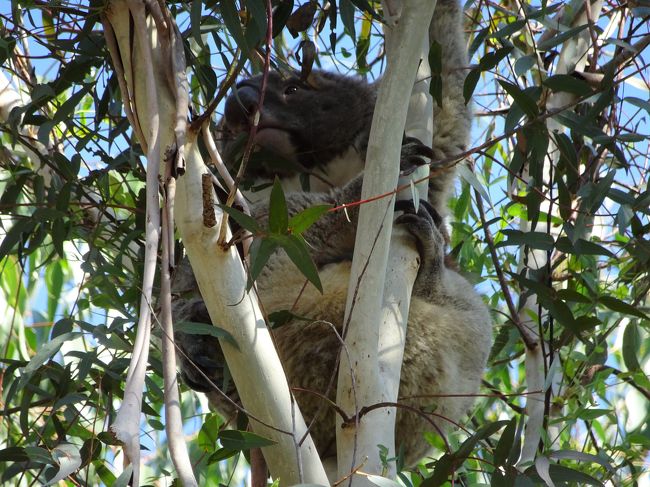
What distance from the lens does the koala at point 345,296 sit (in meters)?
2.28

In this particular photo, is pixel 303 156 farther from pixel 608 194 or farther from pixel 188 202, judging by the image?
pixel 188 202

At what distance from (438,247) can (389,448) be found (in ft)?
2.63

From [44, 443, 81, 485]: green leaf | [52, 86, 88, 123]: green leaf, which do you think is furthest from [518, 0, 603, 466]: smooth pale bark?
[44, 443, 81, 485]: green leaf

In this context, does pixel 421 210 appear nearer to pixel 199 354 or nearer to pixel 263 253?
pixel 199 354

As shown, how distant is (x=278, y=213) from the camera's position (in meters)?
1.32

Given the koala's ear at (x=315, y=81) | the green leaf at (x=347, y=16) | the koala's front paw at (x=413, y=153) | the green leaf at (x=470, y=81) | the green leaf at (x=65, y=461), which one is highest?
the koala's ear at (x=315, y=81)

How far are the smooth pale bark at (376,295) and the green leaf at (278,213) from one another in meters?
0.27

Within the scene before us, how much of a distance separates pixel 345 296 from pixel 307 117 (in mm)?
1028

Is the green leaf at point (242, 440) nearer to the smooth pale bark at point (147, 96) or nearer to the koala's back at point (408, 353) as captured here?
the smooth pale bark at point (147, 96)

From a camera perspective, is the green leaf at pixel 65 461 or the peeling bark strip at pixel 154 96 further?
the peeling bark strip at pixel 154 96

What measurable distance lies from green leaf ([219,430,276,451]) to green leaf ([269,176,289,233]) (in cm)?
33

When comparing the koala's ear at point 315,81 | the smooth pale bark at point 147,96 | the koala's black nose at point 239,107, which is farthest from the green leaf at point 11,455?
the koala's ear at point 315,81

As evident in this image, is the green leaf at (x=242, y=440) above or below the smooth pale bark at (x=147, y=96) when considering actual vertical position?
below

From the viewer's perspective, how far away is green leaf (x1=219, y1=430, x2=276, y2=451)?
1.38 meters
